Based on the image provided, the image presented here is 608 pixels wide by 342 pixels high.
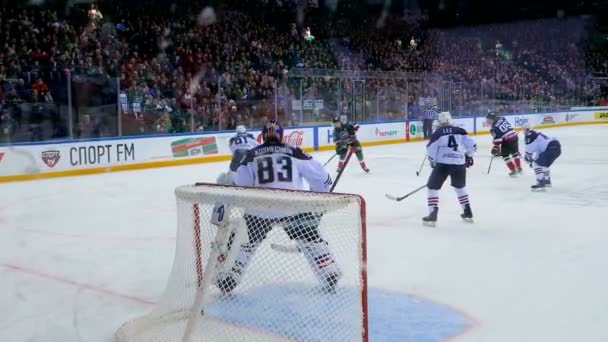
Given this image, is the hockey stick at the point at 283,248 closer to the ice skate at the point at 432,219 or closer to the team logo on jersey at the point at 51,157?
the ice skate at the point at 432,219

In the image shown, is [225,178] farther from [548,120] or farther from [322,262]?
[548,120]

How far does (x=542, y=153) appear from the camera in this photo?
28.8 feet

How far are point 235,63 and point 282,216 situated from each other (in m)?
13.3

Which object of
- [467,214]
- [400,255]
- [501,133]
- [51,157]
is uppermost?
[501,133]

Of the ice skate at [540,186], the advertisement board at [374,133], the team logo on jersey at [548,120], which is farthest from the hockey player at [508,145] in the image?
the team logo on jersey at [548,120]

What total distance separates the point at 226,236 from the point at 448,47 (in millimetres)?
24625

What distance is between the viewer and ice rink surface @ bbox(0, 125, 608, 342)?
147 inches

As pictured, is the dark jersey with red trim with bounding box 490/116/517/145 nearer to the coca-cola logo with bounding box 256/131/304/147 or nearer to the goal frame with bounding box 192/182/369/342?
the coca-cola logo with bounding box 256/131/304/147

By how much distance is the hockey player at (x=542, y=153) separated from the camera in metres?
8.70

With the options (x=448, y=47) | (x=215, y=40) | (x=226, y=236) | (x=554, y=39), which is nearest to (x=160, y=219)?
(x=226, y=236)

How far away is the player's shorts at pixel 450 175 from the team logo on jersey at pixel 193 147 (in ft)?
23.8

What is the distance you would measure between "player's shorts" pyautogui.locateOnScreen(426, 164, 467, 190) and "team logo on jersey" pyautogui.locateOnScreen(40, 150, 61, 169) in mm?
6906

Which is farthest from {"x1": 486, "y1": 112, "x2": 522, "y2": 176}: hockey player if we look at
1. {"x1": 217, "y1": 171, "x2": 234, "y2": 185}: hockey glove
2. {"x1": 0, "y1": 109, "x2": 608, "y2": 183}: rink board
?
{"x1": 217, "y1": 171, "x2": 234, "y2": 185}: hockey glove

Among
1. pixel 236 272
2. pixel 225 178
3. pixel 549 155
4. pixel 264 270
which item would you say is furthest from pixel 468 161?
pixel 236 272
